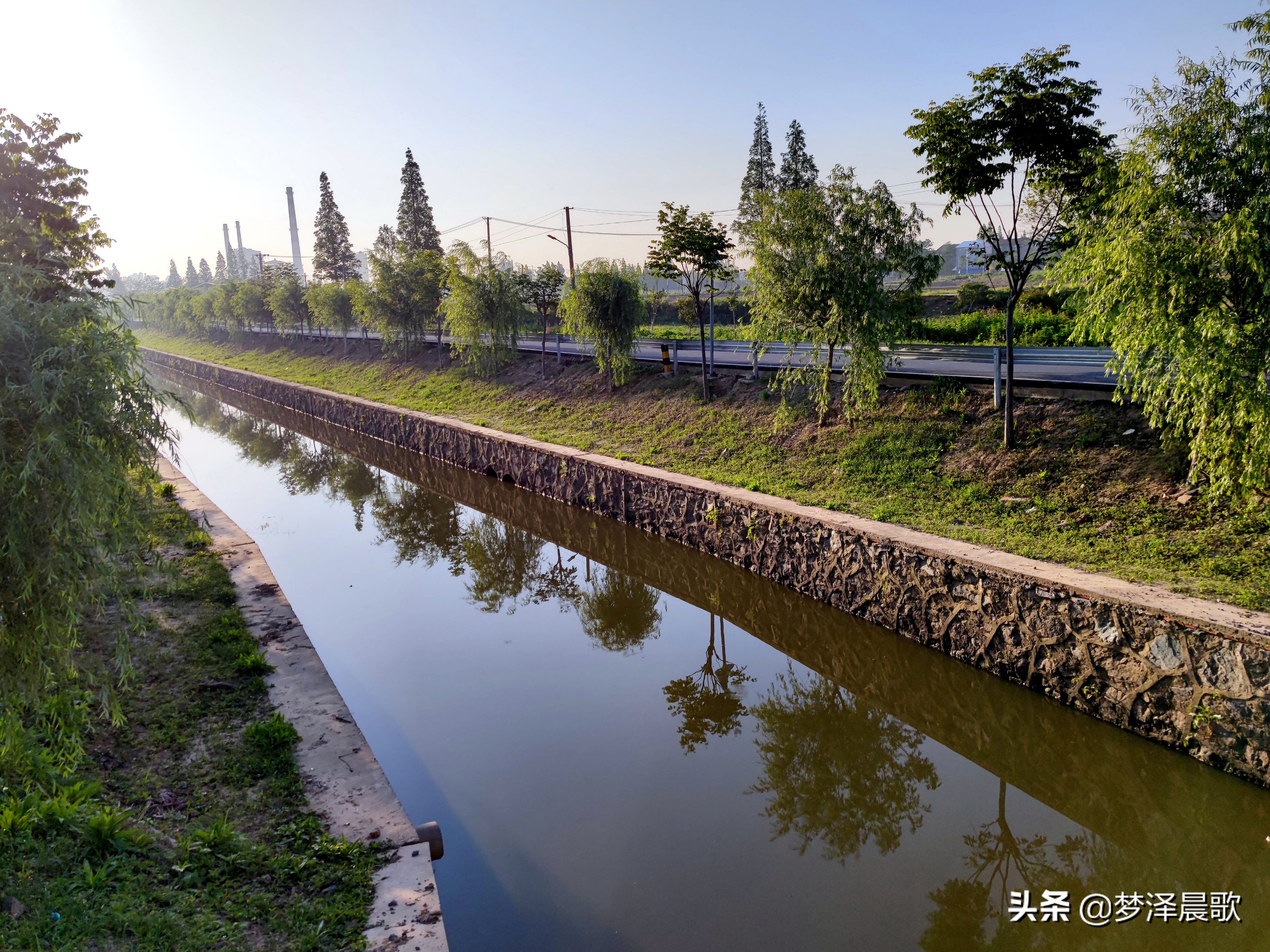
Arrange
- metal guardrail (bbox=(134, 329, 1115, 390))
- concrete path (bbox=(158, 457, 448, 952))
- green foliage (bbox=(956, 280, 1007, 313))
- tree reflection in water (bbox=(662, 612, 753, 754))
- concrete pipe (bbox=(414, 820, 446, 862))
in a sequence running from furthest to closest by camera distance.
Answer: green foliage (bbox=(956, 280, 1007, 313)), metal guardrail (bbox=(134, 329, 1115, 390)), tree reflection in water (bbox=(662, 612, 753, 754)), concrete pipe (bbox=(414, 820, 446, 862)), concrete path (bbox=(158, 457, 448, 952))

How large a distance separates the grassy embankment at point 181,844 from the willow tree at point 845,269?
422 inches

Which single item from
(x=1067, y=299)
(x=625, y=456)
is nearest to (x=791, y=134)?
(x=625, y=456)

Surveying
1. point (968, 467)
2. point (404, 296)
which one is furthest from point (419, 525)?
point (404, 296)

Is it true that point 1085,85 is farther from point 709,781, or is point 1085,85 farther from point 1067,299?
point 709,781

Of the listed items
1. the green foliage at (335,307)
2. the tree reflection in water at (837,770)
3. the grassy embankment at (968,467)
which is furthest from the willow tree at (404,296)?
the tree reflection in water at (837,770)

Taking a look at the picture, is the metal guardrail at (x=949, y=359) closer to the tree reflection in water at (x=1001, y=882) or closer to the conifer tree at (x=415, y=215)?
the tree reflection in water at (x=1001, y=882)

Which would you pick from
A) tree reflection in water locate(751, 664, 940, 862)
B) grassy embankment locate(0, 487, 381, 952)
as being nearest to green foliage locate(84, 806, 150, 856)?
grassy embankment locate(0, 487, 381, 952)

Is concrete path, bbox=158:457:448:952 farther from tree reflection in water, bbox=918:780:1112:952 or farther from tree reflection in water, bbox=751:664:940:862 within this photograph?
tree reflection in water, bbox=918:780:1112:952

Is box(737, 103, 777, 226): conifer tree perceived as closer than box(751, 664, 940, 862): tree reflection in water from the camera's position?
No

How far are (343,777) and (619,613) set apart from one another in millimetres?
5941

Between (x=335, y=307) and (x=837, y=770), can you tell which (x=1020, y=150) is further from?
(x=335, y=307)

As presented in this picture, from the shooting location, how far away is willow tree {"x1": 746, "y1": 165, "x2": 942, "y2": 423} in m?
13.4

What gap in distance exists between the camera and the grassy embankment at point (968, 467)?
8414mm

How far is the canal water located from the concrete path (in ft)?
2.55
